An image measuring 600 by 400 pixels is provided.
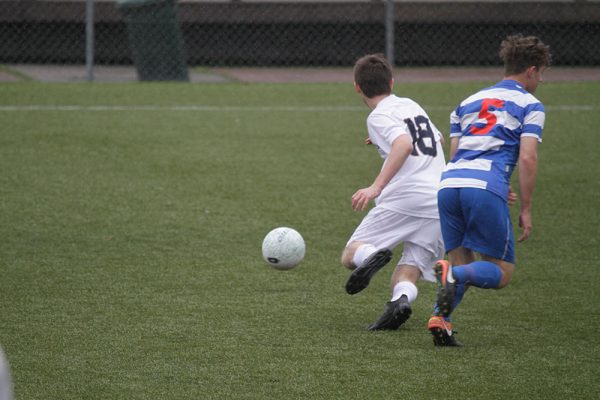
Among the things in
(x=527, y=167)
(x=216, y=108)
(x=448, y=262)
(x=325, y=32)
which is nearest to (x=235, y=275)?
(x=448, y=262)

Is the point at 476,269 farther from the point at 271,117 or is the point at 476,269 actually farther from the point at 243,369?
the point at 271,117

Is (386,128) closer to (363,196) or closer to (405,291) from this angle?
(363,196)

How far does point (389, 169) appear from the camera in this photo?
5047 millimetres

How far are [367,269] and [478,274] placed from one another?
0.58m

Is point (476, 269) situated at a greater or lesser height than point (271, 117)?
greater

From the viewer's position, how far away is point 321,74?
1623 centimetres

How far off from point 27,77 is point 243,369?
37.7 ft

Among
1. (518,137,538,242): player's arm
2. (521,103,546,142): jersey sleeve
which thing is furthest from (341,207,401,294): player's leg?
(521,103,546,142): jersey sleeve

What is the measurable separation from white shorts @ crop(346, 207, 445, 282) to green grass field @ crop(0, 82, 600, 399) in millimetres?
361

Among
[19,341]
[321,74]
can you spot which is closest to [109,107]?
[321,74]

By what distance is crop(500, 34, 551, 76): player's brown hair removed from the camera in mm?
4977

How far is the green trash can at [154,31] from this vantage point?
46.6ft

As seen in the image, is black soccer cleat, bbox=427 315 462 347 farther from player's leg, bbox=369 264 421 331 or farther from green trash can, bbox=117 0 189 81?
green trash can, bbox=117 0 189 81

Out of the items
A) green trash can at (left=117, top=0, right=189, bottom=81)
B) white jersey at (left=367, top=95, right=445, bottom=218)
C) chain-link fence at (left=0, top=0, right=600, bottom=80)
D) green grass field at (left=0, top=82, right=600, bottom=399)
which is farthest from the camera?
chain-link fence at (left=0, top=0, right=600, bottom=80)
